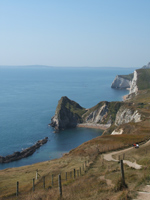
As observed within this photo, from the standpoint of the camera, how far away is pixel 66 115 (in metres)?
140

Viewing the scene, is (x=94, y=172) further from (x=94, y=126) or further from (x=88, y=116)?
(x=88, y=116)

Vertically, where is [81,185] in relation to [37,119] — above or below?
above

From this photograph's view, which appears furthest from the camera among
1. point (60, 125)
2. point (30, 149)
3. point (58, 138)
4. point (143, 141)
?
point (60, 125)

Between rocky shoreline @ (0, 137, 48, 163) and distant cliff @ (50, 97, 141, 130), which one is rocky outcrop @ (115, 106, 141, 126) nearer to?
distant cliff @ (50, 97, 141, 130)

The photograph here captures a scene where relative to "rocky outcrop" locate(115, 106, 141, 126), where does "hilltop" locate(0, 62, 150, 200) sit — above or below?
above

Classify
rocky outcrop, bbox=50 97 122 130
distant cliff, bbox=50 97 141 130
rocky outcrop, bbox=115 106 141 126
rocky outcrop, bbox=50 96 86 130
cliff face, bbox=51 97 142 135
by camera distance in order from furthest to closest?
rocky outcrop, bbox=50 97 122 130 < distant cliff, bbox=50 97 141 130 < cliff face, bbox=51 97 142 135 < rocky outcrop, bbox=50 96 86 130 < rocky outcrop, bbox=115 106 141 126

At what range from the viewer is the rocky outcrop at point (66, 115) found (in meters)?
132

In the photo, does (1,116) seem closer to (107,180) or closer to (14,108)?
(14,108)

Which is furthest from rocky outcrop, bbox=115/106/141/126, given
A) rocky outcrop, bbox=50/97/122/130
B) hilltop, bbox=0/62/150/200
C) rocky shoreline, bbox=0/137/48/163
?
rocky shoreline, bbox=0/137/48/163

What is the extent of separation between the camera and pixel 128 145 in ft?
155

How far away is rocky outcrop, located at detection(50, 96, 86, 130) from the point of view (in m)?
132

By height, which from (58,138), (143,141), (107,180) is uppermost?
(107,180)

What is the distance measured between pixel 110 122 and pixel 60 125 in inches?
1062

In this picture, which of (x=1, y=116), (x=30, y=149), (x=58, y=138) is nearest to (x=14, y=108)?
(x=1, y=116)
